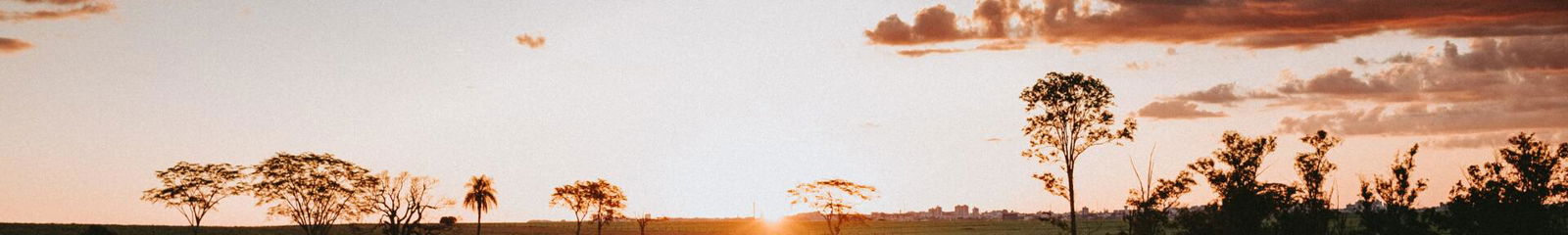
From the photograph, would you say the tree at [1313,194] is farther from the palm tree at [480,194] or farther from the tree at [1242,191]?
the palm tree at [480,194]

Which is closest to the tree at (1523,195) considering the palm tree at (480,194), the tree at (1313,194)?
the tree at (1313,194)

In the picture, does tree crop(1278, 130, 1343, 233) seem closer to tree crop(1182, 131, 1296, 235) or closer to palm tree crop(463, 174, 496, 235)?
tree crop(1182, 131, 1296, 235)

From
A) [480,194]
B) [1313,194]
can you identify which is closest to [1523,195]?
[1313,194]

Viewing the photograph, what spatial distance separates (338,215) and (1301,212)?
58.0 meters

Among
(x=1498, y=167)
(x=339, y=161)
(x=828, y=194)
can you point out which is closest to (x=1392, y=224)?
(x=1498, y=167)

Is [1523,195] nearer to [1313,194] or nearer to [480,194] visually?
[1313,194]

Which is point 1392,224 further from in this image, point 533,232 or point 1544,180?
point 533,232

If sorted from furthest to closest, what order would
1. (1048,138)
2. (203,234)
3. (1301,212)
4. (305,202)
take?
1. (203,234)
2. (305,202)
3. (1301,212)
4. (1048,138)

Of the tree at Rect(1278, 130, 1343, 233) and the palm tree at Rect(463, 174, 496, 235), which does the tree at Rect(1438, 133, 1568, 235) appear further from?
the palm tree at Rect(463, 174, 496, 235)

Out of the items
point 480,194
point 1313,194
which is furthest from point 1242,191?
point 480,194

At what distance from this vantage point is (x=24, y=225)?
15588 centimetres

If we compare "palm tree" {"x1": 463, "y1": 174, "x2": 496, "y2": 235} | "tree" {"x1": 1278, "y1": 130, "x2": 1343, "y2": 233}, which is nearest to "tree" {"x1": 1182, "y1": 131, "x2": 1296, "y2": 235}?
"tree" {"x1": 1278, "y1": 130, "x2": 1343, "y2": 233}

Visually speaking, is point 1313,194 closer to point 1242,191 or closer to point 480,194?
point 1242,191

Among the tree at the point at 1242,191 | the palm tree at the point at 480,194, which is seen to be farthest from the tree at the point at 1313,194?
the palm tree at the point at 480,194
